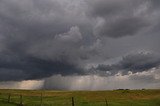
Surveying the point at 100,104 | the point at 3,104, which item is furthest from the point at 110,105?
the point at 3,104

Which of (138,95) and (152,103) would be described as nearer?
(152,103)

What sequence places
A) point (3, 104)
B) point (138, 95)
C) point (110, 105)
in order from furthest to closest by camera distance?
point (138, 95), point (110, 105), point (3, 104)

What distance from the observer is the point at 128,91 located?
133 m

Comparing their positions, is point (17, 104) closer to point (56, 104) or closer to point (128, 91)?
point (56, 104)

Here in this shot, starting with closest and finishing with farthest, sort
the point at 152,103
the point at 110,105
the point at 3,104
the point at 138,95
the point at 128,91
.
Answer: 1. the point at 3,104
2. the point at 110,105
3. the point at 152,103
4. the point at 138,95
5. the point at 128,91

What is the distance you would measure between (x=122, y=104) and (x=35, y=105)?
25.4 m

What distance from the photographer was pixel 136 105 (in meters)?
90.3

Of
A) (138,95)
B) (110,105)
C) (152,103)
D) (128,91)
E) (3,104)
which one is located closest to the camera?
(3,104)

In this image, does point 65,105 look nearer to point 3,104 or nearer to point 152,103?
point 3,104

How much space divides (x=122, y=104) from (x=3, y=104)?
33943 millimetres

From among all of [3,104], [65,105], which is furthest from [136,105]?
[3,104]

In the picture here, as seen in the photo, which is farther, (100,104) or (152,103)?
(152,103)

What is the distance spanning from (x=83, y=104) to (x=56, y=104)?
7.75 m

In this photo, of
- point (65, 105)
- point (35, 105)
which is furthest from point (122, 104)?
point (35, 105)
